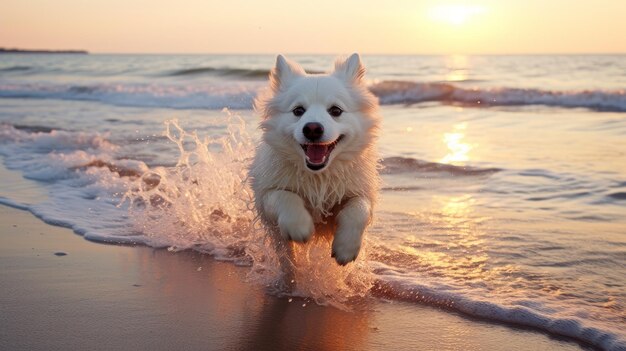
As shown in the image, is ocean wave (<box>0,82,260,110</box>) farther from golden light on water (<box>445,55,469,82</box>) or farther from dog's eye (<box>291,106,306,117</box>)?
dog's eye (<box>291,106,306,117</box>)

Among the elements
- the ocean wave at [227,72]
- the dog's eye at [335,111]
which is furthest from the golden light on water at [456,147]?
the ocean wave at [227,72]

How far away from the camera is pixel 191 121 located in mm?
15562

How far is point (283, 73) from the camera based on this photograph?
4.48 m

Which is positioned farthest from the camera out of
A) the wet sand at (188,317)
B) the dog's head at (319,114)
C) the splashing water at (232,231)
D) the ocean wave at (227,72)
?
the ocean wave at (227,72)

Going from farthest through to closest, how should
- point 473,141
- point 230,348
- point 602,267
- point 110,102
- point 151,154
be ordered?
1. point 110,102
2. point 473,141
3. point 151,154
4. point 602,267
5. point 230,348

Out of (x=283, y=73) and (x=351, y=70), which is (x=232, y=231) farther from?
(x=351, y=70)

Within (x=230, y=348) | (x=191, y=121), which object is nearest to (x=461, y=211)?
(x=230, y=348)

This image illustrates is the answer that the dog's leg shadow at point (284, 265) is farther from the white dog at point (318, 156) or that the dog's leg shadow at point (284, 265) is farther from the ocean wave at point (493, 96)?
the ocean wave at point (493, 96)

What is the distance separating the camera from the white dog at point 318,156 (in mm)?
3945

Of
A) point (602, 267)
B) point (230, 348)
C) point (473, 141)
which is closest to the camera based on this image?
point (230, 348)

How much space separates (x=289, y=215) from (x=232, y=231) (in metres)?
2.03

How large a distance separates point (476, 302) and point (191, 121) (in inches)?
474

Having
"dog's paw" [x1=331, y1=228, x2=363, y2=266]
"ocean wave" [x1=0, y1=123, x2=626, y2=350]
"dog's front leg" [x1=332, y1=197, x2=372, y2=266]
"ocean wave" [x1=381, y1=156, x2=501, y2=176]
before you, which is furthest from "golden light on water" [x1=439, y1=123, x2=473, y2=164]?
"dog's paw" [x1=331, y1=228, x2=363, y2=266]

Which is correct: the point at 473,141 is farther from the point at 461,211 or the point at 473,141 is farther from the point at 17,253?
the point at 17,253
